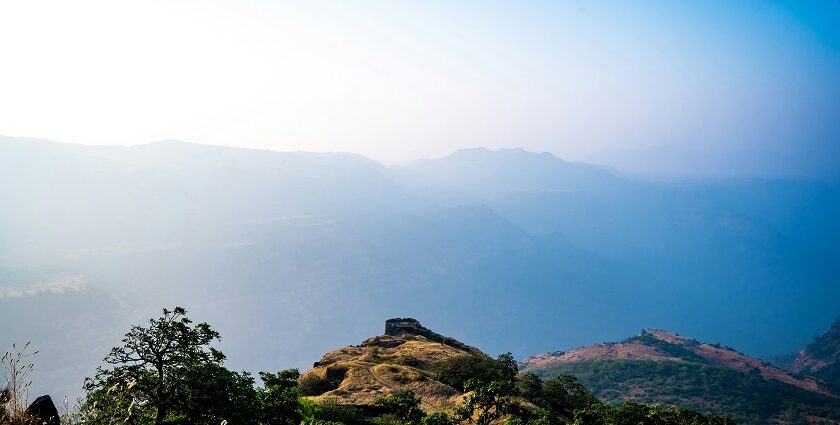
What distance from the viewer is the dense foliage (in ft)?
401

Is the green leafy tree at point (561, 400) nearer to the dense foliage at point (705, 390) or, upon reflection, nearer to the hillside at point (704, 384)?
the dense foliage at point (705, 390)

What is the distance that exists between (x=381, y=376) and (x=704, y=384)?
122289mm

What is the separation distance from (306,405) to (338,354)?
42.4 metres

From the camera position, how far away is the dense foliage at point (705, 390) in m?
122

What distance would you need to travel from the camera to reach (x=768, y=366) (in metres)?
167

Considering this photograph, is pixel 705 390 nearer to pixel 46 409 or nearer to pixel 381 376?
pixel 381 376

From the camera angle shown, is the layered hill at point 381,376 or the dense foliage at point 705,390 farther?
the dense foliage at point 705,390

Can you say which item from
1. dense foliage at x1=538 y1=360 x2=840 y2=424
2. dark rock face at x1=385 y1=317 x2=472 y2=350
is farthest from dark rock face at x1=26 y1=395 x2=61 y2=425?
dense foliage at x1=538 y1=360 x2=840 y2=424

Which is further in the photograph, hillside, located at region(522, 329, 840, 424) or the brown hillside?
the brown hillside

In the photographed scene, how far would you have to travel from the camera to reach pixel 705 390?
135m

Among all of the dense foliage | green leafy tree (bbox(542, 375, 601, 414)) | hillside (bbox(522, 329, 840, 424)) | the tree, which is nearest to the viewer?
the tree

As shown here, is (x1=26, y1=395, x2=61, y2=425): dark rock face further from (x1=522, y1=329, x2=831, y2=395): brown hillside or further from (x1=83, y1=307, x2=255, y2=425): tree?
(x1=522, y1=329, x2=831, y2=395): brown hillside

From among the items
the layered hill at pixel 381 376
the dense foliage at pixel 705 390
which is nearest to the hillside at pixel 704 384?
the dense foliage at pixel 705 390

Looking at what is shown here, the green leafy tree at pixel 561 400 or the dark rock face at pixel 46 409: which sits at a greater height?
the dark rock face at pixel 46 409
